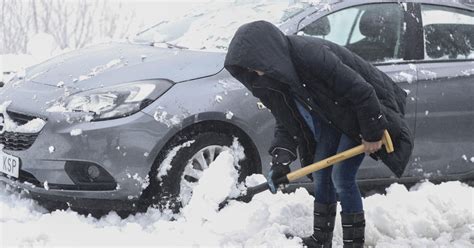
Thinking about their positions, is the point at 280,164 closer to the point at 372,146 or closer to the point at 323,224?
the point at 323,224

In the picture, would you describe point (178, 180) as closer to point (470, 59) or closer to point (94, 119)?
point (94, 119)

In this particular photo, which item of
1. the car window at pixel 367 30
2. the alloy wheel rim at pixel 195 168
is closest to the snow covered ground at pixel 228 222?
the alloy wheel rim at pixel 195 168

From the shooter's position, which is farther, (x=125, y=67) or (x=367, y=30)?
(x=367, y=30)

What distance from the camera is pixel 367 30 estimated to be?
14.9ft

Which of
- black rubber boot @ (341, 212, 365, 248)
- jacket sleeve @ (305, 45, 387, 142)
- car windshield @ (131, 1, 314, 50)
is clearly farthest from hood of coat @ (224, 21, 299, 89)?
car windshield @ (131, 1, 314, 50)

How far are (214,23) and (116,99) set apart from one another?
4.18 ft

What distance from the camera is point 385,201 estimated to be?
4.16 metres

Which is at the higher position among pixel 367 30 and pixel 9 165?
pixel 367 30

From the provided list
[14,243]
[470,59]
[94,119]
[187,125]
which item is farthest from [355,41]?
[14,243]

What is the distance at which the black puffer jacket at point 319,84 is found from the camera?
9.30 ft

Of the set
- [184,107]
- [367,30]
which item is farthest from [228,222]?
[367,30]

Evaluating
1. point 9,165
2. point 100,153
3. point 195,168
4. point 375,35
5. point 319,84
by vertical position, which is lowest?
point 9,165

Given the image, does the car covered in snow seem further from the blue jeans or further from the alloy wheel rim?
the blue jeans

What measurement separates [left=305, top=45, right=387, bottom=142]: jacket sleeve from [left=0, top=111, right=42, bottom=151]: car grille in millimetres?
1812
